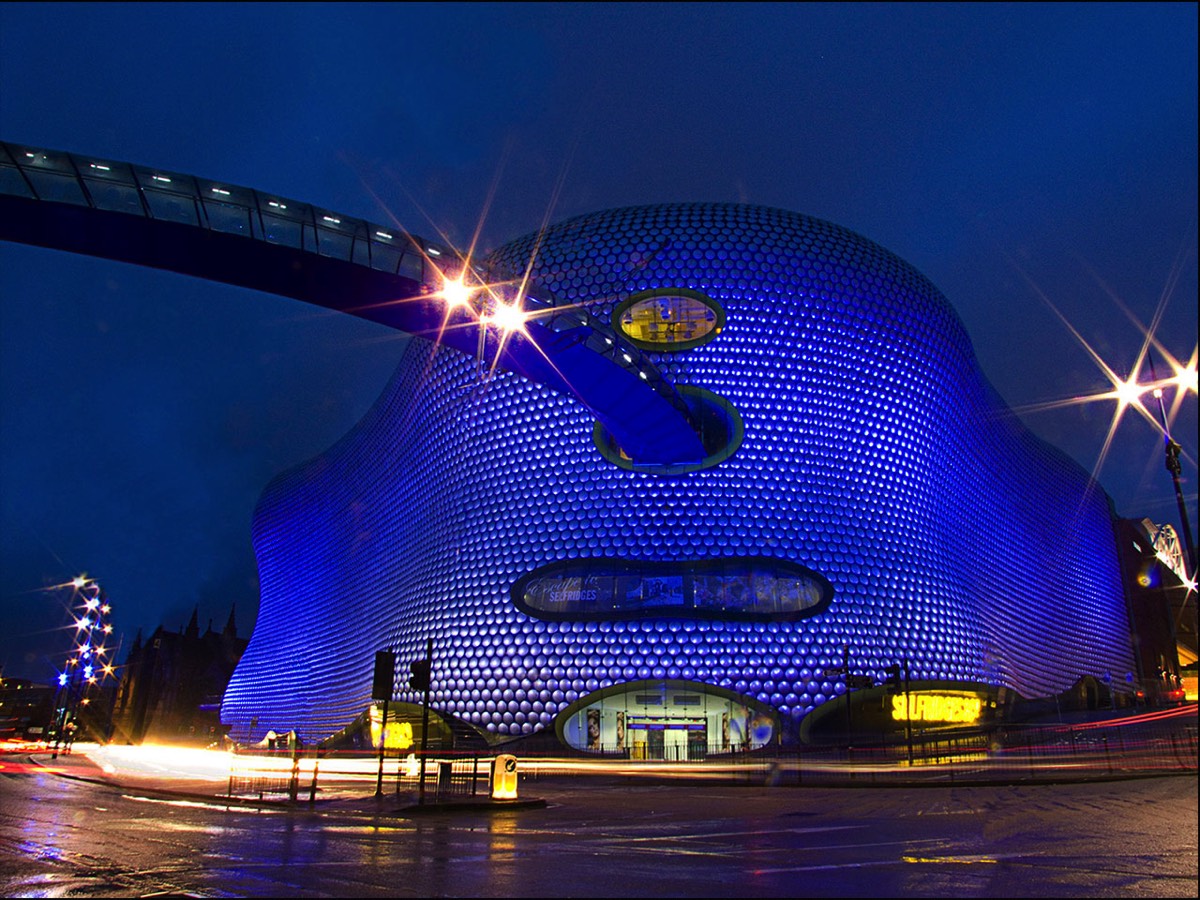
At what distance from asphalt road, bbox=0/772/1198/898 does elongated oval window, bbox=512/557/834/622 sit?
51.7ft

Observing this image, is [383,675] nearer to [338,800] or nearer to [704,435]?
[338,800]

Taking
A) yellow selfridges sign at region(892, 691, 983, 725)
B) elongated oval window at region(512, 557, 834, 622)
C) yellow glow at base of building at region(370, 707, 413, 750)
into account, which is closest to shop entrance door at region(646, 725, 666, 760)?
elongated oval window at region(512, 557, 834, 622)

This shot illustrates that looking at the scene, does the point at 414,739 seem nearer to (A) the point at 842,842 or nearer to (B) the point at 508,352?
(B) the point at 508,352

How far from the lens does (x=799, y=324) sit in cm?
3250

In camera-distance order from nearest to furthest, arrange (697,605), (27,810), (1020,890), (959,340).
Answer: (1020,890) < (27,810) < (697,605) < (959,340)

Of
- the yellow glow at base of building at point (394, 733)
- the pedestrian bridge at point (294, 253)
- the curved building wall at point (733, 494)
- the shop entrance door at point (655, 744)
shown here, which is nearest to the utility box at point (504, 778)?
the pedestrian bridge at point (294, 253)

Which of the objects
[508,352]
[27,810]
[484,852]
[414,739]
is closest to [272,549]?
[414,739]

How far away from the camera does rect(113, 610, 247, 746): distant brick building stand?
248 feet

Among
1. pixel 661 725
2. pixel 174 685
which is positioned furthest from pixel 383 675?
pixel 174 685

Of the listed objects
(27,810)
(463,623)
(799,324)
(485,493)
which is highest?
(799,324)

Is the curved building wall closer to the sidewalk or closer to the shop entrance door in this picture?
the shop entrance door

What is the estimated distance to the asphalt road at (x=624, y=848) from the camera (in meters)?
5.37

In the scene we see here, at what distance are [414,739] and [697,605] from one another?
1347cm

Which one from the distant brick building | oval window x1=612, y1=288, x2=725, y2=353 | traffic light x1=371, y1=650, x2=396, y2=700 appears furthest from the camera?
the distant brick building
